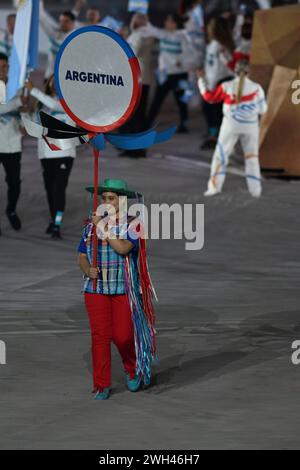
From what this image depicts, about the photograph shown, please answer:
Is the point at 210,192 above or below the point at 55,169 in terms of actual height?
below

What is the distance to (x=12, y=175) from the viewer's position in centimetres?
1834

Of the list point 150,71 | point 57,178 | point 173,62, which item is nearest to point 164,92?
point 173,62

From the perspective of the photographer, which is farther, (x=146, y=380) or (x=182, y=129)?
(x=182, y=129)

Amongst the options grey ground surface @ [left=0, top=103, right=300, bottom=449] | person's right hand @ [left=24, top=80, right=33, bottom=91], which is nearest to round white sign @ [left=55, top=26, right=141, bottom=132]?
grey ground surface @ [left=0, top=103, right=300, bottom=449]

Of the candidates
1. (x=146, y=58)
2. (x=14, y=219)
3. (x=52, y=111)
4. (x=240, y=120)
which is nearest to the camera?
(x=52, y=111)

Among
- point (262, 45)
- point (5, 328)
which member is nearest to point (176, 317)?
point (5, 328)

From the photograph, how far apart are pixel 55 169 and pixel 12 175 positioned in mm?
622

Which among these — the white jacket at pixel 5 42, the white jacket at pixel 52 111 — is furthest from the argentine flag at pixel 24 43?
the white jacket at pixel 5 42

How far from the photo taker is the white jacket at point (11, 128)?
17.9 m

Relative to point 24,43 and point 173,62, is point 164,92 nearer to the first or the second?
point 173,62

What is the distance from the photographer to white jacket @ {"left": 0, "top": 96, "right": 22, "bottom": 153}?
58.7ft

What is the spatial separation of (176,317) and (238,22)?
12957 millimetres

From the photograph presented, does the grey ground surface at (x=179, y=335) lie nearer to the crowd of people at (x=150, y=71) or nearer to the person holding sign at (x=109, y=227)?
the person holding sign at (x=109, y=227)

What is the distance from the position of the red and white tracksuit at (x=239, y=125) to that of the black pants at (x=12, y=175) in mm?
2784
